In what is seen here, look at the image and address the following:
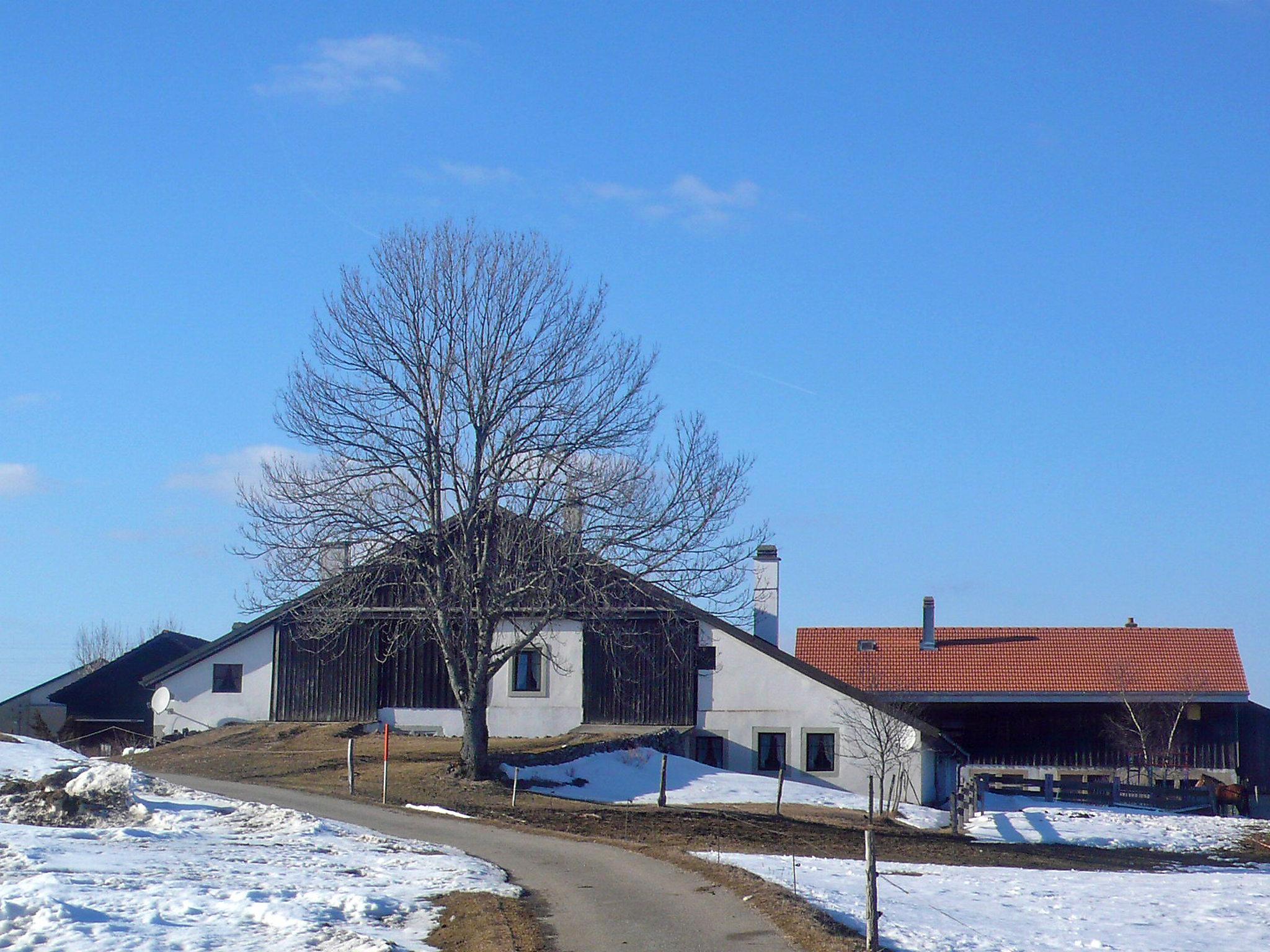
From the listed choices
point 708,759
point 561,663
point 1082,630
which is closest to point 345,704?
point 561,663

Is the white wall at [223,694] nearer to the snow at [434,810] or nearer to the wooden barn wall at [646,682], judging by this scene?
the wooden barn wall at [646,682]

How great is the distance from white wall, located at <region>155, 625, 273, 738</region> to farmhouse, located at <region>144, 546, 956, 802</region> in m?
0.04

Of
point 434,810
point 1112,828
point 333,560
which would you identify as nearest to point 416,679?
point 333,560

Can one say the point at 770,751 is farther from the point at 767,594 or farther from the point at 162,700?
the point at 162,700

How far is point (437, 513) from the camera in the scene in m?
31.6

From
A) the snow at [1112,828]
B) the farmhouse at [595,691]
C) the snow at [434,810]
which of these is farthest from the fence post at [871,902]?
the farmhouse at [595,691]

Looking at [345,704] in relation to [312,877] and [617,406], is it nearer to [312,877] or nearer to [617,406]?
[617,406]

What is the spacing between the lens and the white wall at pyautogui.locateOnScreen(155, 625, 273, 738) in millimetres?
43438

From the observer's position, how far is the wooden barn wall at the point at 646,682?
4144 centimetres

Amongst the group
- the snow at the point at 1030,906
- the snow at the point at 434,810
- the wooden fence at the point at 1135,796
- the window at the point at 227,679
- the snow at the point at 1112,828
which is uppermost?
the window at the point at 227,679

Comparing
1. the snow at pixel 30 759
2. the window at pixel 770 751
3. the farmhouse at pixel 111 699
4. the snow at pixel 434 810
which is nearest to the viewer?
the snow at pixel 30 759

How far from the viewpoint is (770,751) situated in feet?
134

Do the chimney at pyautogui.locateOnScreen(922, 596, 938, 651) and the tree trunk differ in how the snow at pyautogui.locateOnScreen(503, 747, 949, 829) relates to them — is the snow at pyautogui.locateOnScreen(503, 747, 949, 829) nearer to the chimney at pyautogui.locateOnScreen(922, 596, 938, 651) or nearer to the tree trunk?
the tree trunk

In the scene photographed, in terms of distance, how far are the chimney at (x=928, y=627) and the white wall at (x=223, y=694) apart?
2504 cm
